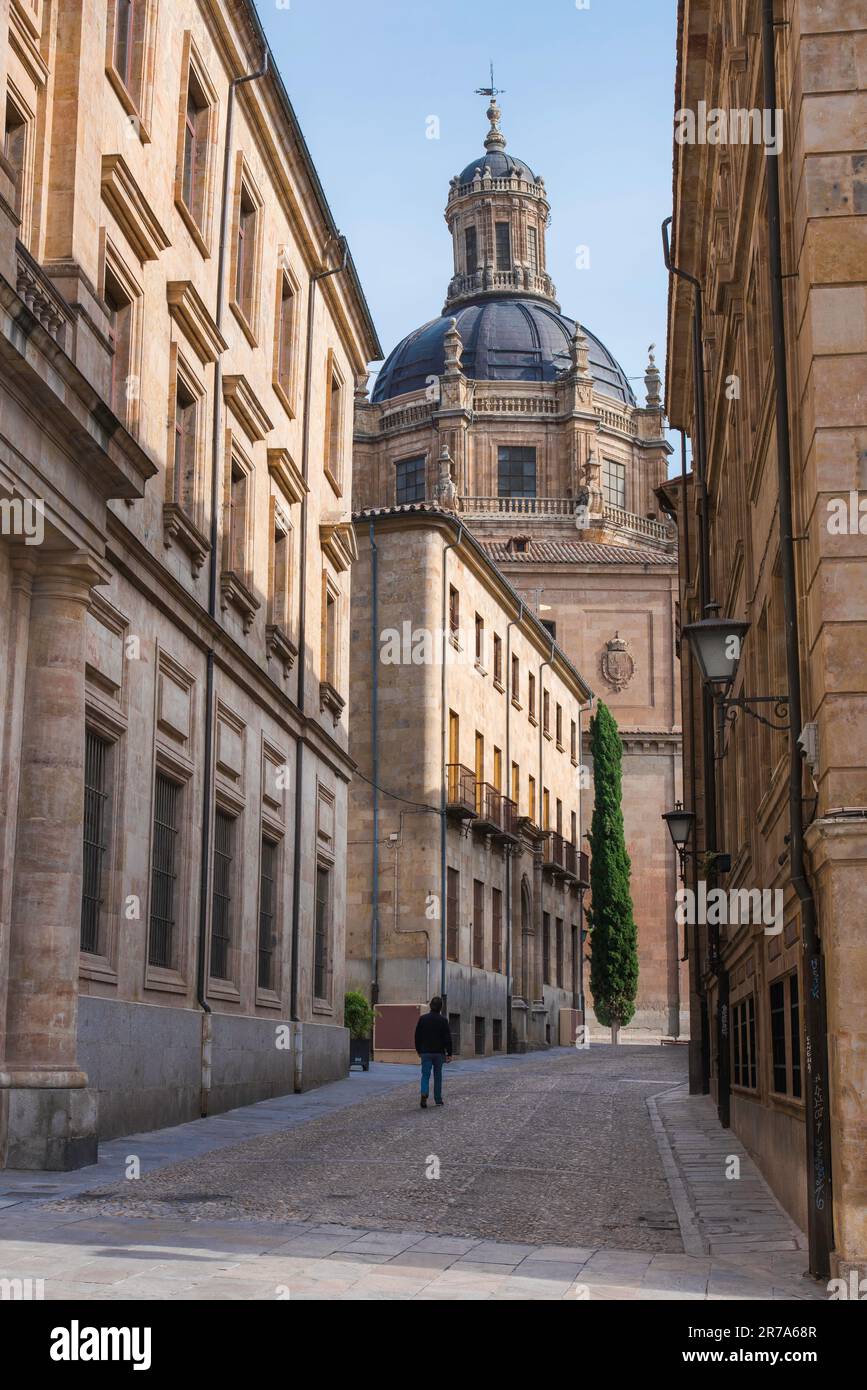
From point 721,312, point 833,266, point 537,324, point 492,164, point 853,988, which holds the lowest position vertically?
point 853,988

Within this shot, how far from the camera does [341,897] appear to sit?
97.3 feet

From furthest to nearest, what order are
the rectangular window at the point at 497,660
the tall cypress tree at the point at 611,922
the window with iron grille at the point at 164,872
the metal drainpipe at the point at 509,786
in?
the tall cypress tree at the point at 611,922 < the rectangular window at the point at 497,660 < the metal drainpipe at the point at 509,786 < the window with iron grille at the point at 164,872

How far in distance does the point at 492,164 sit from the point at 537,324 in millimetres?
13955

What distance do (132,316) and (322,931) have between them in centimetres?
1311

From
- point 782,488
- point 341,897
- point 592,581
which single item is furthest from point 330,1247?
point 592,581

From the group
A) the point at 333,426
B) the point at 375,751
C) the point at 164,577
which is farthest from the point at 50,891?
the point at 375,751

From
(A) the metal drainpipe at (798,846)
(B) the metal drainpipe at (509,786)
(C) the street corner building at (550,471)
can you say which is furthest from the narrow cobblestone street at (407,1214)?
(C) the street corner building at (550,471)

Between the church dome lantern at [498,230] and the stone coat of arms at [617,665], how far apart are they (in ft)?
102

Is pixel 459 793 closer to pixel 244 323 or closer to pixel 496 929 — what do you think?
pixel 496 929

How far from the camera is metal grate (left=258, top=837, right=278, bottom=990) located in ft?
A: 78.4

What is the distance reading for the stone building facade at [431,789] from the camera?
38156mm

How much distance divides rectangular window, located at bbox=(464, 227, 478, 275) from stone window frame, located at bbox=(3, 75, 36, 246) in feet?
266

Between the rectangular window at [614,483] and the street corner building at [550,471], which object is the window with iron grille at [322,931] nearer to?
the street corner building at [550,471]

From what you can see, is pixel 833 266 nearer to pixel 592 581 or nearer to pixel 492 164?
pixel 592 581
